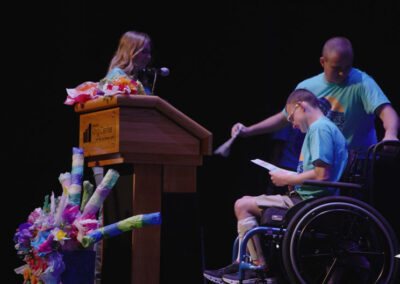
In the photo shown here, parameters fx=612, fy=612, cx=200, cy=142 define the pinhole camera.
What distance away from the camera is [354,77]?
12.0 feet

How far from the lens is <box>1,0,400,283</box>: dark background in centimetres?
357

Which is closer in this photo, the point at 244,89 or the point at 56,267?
the point at 56,267

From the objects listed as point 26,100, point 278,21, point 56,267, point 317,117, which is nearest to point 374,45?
point 278,21

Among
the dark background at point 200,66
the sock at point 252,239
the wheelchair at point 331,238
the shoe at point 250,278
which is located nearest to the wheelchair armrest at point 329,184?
the wheelchair at point 331,238

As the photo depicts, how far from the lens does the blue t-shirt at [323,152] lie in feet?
9.61

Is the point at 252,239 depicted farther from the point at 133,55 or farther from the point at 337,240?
the point at 133,55

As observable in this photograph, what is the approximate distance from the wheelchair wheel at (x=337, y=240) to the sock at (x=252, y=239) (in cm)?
28

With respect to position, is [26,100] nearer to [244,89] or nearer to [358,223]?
[244,89]

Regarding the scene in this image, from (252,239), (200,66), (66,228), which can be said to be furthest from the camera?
(200,66)

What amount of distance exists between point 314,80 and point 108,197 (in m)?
1.71

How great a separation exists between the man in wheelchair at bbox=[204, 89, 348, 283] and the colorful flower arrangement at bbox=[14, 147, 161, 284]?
81 cm

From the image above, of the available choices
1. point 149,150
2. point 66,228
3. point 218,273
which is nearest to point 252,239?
point 218,273

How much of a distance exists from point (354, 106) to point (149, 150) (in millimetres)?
1673

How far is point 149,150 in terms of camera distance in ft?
7.91
